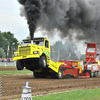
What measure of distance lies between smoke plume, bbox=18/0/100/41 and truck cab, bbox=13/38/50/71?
115 cm

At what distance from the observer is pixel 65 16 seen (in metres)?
19.1

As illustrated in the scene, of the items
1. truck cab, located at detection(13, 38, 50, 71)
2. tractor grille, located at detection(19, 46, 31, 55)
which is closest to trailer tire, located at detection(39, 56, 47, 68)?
truck cab, located at detection(13, 38, 50, 71)

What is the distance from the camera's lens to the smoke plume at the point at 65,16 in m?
16.5

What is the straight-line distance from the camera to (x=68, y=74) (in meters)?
18.0

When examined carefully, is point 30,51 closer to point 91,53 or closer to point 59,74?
point 59,74

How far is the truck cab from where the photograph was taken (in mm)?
14617

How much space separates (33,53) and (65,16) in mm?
6188

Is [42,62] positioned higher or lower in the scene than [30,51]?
lower

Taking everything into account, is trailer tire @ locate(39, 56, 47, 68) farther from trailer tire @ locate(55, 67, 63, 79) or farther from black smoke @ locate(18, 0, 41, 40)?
black smoke @ locate(18, 0, 41, 40)

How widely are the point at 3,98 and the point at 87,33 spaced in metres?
15.5

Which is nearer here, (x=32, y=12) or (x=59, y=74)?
(x=32, y=12)

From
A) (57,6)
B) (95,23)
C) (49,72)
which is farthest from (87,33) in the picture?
(49,72)

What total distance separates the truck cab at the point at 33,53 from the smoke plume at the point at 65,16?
3.79ft

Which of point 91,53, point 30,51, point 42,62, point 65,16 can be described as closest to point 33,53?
point 30,51
